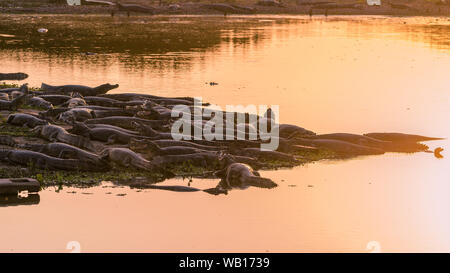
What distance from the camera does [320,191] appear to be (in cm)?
2200

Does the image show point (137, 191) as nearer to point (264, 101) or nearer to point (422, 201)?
point (422, 201)

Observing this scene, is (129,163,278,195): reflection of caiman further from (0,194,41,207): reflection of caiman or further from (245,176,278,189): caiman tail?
(0,194,41,207): reflection of caiman

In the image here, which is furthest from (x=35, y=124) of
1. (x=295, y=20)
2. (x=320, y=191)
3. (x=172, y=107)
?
(x=295, y=20)

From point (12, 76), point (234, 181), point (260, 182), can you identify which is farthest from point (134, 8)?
point (260, 182)

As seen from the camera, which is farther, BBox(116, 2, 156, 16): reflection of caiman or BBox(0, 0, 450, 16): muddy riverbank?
BBox(0, 0, 450, 16): muddy riverbank

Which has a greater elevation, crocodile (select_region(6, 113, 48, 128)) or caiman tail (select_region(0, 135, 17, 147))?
crocodile (select_region(6, 113, 48, 128))

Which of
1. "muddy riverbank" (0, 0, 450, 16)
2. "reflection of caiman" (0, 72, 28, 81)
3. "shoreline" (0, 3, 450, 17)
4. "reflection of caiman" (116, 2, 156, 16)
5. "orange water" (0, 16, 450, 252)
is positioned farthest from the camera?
"muddy riverbank" (0, 0, 450, 16)

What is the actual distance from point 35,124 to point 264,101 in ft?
40.0

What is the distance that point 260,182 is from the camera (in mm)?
21875

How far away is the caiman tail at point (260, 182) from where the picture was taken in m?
21.8

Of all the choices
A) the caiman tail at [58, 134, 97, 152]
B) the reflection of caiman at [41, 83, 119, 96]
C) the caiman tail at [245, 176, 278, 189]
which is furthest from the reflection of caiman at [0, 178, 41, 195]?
the reflection of caiman at [41, 83, 119, 96]

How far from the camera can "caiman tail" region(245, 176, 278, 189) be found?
71.7 ft

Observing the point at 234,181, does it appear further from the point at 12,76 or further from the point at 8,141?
the point at 12,76

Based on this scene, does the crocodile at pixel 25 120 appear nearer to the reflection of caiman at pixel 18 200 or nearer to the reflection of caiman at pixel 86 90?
the reflection of caiman at pixel 18 200
